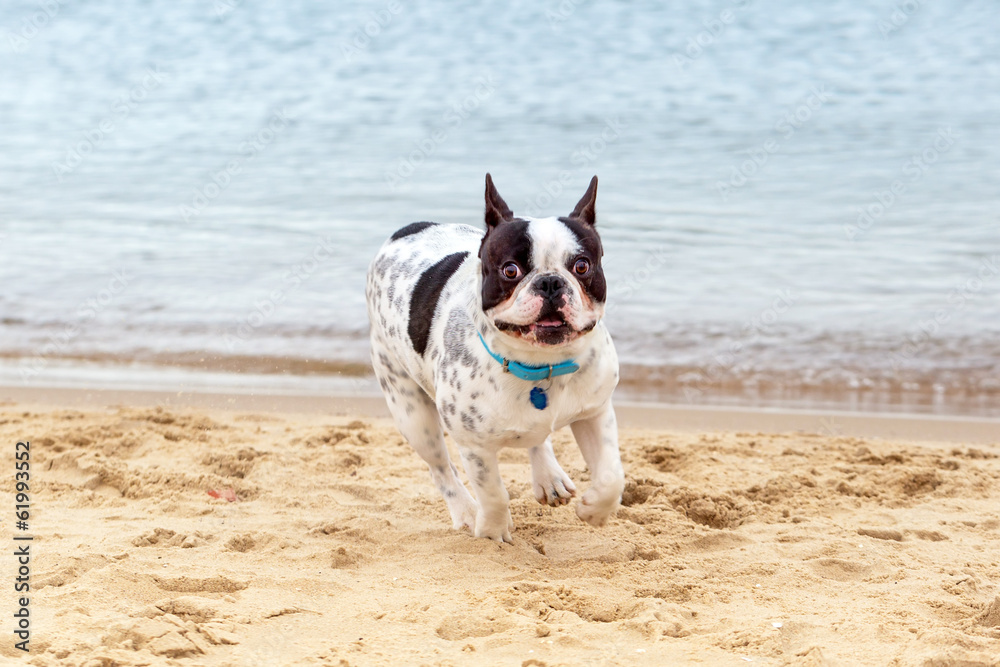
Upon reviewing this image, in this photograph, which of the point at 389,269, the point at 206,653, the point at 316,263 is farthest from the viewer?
the point at 316,263

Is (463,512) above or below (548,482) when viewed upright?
below

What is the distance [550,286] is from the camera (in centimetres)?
320

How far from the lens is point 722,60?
1938cm

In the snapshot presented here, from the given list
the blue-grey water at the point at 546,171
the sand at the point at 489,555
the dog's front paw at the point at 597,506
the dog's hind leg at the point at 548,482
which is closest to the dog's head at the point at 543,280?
the dog's front paw at the point at 597,506

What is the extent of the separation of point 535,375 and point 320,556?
1237 mm

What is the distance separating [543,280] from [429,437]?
140cm

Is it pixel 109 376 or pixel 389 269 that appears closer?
pixel 389 269

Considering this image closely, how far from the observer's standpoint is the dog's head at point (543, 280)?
10.5ft

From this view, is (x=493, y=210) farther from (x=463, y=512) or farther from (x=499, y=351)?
(x=463, y=512)

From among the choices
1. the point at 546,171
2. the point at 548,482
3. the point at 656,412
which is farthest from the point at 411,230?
the point at 546,171

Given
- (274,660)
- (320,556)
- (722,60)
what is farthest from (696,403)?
(722,60)

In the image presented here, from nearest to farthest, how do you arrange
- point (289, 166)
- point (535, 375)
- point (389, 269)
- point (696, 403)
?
point (535, 375) → point (389, 269) → point (696, 403) → point (289, 166)

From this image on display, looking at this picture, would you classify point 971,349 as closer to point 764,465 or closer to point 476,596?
point 764,465

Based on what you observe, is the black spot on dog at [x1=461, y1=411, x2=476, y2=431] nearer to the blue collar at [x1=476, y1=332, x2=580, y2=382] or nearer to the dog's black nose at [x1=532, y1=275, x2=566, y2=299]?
the blue collar at [x1=476, y1=332, x2=580, y2=382]
